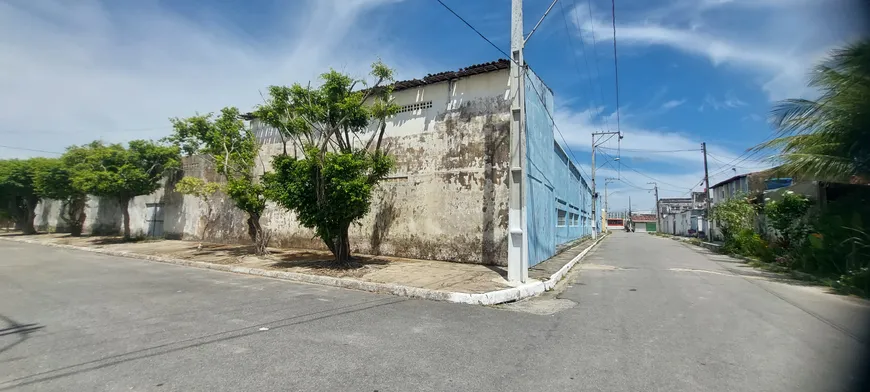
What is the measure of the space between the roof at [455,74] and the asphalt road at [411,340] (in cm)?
664

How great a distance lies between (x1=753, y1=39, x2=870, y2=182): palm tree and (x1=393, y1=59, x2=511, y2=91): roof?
6.83 meters

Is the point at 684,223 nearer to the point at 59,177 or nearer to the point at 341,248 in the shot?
the point at 341,248

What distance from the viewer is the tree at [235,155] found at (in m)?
13.4

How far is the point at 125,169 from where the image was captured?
1916cm

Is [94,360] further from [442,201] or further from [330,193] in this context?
[442,201]

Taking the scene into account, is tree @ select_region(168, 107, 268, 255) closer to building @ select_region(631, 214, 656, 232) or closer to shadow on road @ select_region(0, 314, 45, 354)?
shadow on road @ select_region(0, 314, 45, 354)

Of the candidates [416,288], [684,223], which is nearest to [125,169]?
[416,288]

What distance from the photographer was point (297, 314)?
633cm

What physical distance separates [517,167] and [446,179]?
12.1 feet

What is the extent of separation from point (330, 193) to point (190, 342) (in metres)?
6.03

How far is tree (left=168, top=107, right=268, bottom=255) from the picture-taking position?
1339cm

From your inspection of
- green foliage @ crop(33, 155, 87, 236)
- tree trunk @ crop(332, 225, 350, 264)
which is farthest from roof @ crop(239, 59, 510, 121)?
green foliage @ crop(33, 155, 87, 236)

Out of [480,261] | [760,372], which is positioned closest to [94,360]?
[760,372]

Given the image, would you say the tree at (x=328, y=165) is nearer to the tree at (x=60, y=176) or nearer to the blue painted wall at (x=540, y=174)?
the blue painted wall at (x=540, y=174)
